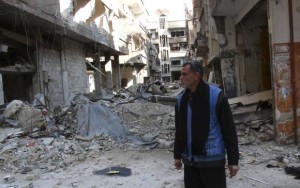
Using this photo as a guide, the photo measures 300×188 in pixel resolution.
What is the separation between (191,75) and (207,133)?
0.52 m

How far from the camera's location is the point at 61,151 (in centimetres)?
879

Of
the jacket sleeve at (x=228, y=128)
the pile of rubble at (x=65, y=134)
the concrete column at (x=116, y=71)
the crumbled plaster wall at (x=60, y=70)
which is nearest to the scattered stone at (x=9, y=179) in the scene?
the pile of rubble at (x=65, y=134)

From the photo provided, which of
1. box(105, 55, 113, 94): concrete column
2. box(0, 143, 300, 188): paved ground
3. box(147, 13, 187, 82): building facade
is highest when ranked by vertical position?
box(147, 13, 187, 82): building facade

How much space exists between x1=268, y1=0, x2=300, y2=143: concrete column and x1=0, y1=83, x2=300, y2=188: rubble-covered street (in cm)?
54

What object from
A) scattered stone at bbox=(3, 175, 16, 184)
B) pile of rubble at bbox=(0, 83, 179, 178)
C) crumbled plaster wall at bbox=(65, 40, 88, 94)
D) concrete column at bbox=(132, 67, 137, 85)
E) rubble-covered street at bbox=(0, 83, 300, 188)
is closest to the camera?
rubble-covered street at bbox=(0, 83, 300, 188)

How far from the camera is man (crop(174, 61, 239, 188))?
3.35m

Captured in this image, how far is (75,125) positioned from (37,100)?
2.07m

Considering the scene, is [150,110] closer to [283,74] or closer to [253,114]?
[253,114]

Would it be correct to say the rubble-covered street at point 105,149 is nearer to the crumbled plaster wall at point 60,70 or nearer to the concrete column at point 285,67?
the concrete column at point 285,67

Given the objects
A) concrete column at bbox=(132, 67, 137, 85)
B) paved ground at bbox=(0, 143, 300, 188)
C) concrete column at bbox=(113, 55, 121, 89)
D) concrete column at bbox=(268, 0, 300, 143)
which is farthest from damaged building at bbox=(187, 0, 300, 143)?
concrete column at bbox=(132, 67, 137, 85)

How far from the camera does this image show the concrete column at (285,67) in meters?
8.83

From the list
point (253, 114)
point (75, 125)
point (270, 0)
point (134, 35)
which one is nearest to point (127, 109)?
point (75, 125)

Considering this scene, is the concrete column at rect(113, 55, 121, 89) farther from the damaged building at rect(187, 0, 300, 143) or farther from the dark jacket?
the dark jacket

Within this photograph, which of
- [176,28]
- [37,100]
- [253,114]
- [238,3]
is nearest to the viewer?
[253,114]
